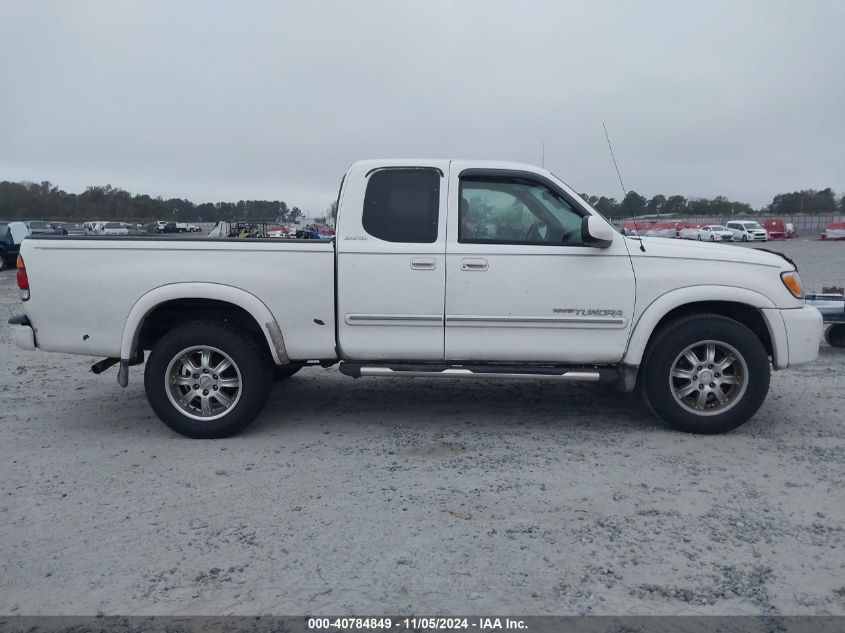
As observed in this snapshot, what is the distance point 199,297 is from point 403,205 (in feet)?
5.39

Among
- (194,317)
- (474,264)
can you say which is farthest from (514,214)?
(194,317)

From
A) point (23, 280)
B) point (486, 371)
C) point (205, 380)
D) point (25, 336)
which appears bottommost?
point (205, 380)

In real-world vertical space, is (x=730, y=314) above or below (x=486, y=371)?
above

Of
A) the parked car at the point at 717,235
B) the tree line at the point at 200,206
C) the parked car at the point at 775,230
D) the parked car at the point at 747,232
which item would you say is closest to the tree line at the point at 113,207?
the tree line at the point at 200,206

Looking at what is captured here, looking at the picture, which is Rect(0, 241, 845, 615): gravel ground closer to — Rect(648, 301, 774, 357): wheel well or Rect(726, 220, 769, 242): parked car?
Rect(648, 301, 774, 357): wheel well

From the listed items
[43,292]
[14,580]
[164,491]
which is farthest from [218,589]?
[43,292]

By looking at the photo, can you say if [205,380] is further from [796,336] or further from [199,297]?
[796,336]

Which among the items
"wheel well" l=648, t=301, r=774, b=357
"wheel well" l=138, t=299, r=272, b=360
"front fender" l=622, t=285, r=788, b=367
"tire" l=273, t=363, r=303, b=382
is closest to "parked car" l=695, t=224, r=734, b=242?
"wheel well" l=648, t=301, r=774, b=357

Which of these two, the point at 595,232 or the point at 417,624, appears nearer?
the point at 417,624

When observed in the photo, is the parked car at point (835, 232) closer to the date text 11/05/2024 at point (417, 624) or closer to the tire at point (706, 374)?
the tire at point (706, 374)

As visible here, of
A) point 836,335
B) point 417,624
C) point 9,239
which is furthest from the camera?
point 9,239

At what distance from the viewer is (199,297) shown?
17.8ft

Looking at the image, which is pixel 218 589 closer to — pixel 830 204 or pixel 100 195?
pixel 100 195

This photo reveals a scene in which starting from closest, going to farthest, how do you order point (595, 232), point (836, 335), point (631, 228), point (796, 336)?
point (595, 232) < point (796, 336) < point (836, 335) < point (631, 228)
